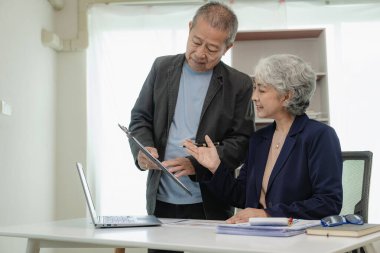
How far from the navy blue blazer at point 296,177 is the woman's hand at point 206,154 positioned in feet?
0.10

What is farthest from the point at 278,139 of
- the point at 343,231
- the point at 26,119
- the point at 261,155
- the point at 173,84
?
the point at 26,119

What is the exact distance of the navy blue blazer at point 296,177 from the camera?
5.71ft

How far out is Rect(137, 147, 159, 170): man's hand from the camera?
1846 mm

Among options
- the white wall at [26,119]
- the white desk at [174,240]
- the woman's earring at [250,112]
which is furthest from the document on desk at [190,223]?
the white wall at [26,119]

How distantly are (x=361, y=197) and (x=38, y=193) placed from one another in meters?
2.39

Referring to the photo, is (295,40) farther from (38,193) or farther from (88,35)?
(38,193)

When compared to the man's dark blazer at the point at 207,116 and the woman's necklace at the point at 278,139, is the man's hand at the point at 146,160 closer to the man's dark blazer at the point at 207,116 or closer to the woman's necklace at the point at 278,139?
the man's dark blazer at the point at 207,116

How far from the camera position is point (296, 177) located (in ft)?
5.97

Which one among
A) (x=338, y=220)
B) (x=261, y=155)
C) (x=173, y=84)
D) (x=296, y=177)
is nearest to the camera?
(x=338, y=220)

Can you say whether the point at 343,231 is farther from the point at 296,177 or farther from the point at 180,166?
the point at 180,166

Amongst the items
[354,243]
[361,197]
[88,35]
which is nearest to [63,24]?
[88,35]

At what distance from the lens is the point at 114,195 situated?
426cm

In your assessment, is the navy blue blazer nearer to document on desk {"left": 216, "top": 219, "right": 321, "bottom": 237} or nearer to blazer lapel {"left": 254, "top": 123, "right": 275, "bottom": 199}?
blazer lapel {"left": 254, "top": 123, "right": 275, "bottom": 199}

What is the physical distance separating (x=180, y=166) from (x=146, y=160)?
0.40ft
